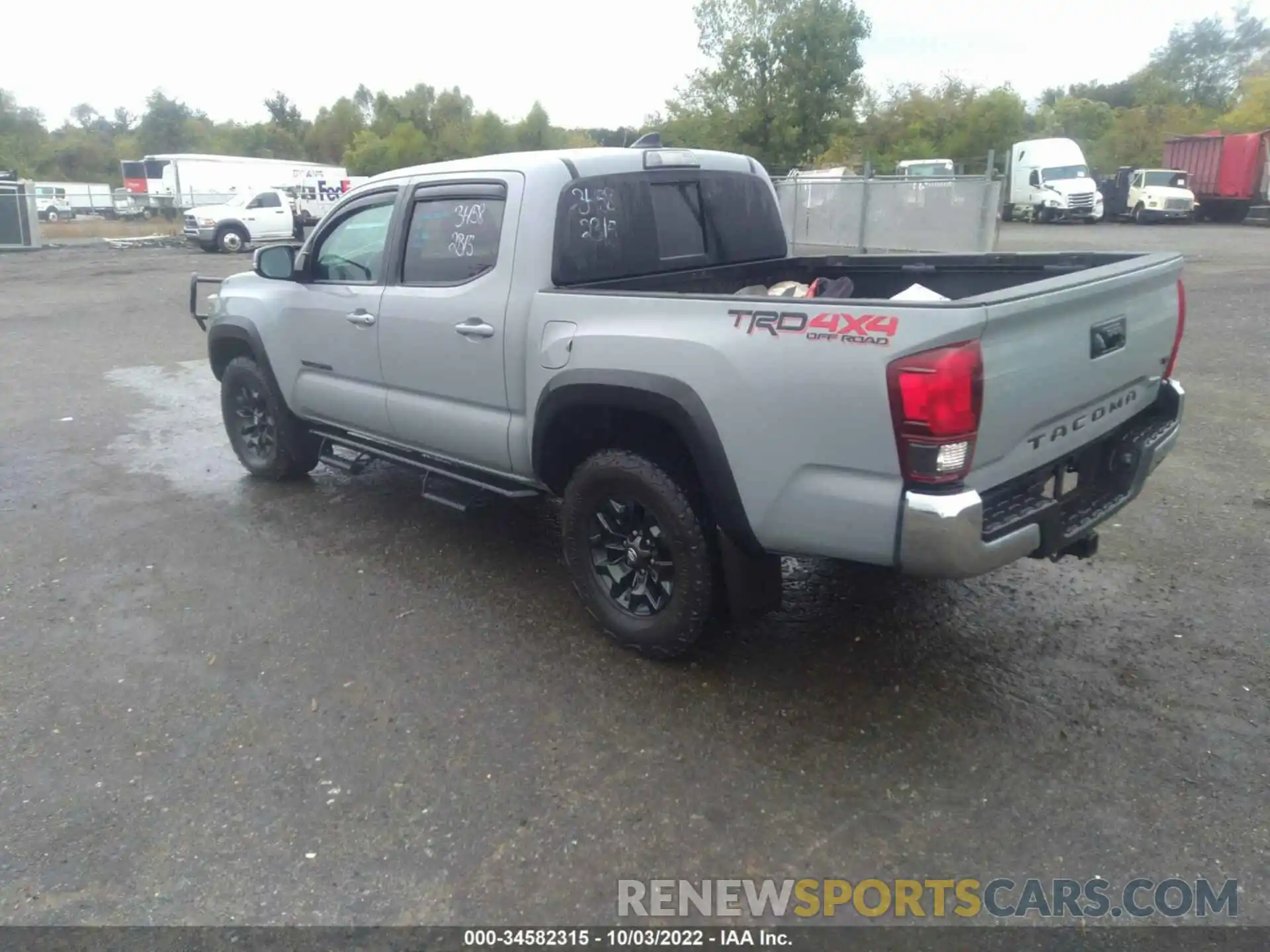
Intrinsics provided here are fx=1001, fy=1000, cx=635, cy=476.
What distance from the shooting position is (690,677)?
3.90 m

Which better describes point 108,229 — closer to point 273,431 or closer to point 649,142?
point 273,431

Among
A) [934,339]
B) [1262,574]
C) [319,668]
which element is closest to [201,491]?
[319,668]

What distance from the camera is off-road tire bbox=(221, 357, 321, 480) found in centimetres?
598

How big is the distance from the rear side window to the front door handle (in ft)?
1.25

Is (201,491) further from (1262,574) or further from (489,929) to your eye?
(1262,574)

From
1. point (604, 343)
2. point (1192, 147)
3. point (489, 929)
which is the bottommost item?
point (489, 929)

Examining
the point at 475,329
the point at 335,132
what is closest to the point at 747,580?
the point at 475,329

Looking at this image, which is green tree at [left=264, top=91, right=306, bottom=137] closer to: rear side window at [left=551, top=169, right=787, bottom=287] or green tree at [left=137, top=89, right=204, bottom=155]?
green tree at [left=137, top=89, right=204, bottom=155]

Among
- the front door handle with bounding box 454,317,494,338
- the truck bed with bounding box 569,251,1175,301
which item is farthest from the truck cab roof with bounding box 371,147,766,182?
the front door handle with bounding box 454,317,494,338

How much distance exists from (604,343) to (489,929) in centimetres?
205

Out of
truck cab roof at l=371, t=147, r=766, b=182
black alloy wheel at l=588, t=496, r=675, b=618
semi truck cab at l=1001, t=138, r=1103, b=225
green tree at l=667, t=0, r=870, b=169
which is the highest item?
green tree at l=667, t=0, r=870, b=169

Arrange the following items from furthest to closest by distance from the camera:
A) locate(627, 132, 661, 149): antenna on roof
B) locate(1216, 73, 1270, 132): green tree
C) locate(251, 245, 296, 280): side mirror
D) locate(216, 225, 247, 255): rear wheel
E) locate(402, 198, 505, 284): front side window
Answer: locate(1216, 73, 1270, 132): green tree
locate(216, 225, 247, 255): rear wheel
locate(251, 245, 296, 280): side mirror
locate(627, 132, 661, 149): antenna on roof
locate(402, 198, 505, 284): front side window

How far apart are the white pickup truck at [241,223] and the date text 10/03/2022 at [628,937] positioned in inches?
1155

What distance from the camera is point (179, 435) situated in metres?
7.80
